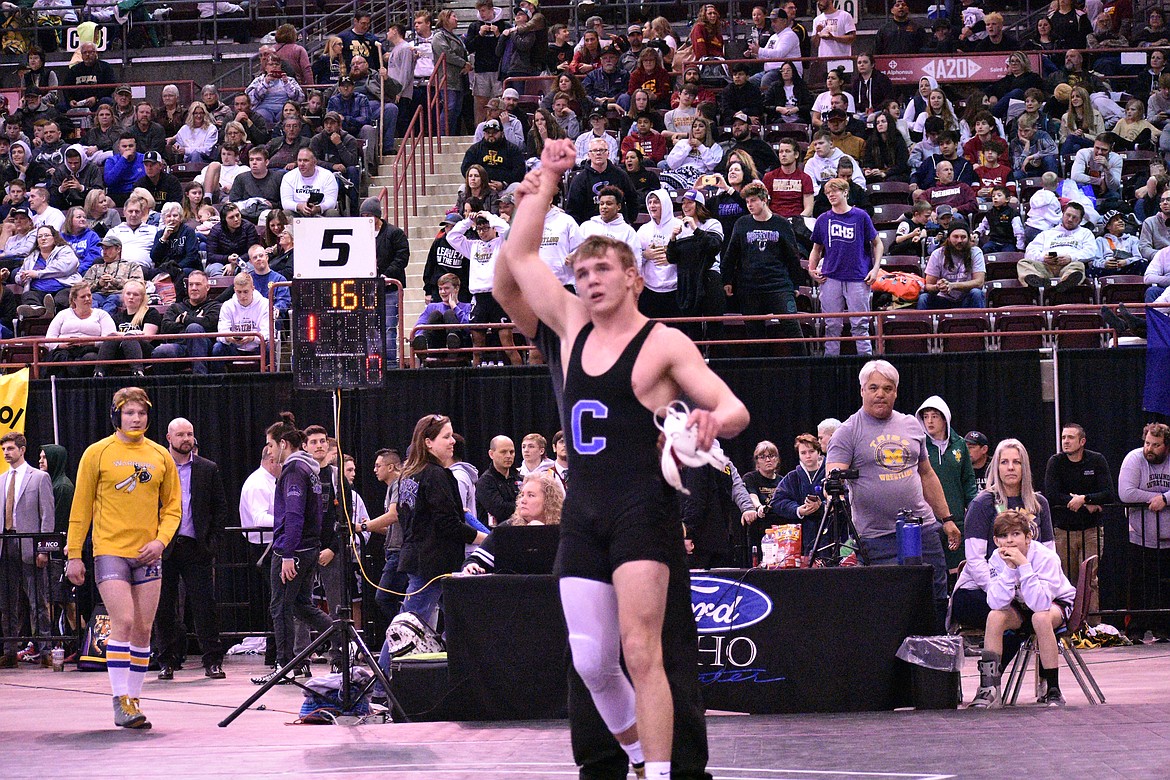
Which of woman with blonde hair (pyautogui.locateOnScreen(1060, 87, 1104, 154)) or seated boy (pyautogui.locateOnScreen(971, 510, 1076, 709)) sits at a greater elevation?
woman with blonde hair (pyautogui.locateOnScreen(1060, 87, 1104, 154))

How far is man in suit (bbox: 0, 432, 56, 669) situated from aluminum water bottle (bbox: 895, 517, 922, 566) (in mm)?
7722

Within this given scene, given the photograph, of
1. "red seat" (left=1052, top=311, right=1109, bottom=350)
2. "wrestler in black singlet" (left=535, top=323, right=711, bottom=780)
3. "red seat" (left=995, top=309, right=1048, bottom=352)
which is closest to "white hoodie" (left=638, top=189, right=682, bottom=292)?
"red seat" (left=995, top=309, right=1048, bottom=352)

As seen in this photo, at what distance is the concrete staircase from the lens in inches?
719

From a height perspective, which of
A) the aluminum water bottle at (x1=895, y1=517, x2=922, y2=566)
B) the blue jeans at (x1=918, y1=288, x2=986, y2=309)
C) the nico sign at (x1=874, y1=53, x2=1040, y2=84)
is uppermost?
the nico sign at (x1=874, y1=53, x2=1040, y2=84)

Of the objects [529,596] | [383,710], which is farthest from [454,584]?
[383,710]

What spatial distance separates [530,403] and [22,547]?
4.80 meters

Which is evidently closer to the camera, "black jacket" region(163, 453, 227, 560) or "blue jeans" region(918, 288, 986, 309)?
"black jacket" region(163, 453, 227, 560)

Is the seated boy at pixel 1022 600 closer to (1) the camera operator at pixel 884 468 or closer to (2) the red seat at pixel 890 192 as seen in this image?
(1) the camera operator at pixel 884 468

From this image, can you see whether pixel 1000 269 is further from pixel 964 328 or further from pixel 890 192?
pixel 890 192

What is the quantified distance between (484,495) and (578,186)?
5.33m

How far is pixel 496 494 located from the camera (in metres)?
12.0

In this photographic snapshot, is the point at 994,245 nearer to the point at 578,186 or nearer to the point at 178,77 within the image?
the point at 578,186

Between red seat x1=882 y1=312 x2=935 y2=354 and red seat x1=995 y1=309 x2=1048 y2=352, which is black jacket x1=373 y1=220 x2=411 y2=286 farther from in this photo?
red seat x1=995 y1=309 x2=1048 y2=352

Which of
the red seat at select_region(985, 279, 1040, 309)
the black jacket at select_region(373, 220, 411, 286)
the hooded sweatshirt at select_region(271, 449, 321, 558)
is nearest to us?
the hooded sweatshirt at select_region(271, 449, 321, 558)
